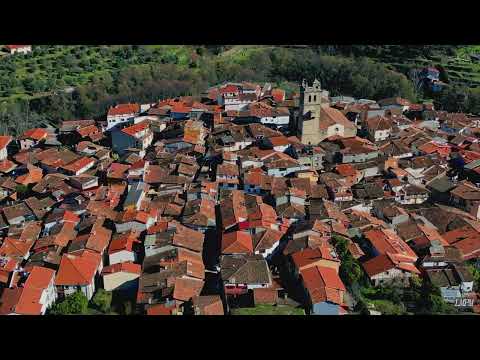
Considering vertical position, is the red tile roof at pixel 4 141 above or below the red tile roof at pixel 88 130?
below

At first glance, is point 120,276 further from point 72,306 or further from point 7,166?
point 7,166

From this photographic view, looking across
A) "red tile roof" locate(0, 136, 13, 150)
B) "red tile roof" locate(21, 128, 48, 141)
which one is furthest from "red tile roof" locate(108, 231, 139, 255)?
"red tile roof" locate(21, 128, 48, 141)

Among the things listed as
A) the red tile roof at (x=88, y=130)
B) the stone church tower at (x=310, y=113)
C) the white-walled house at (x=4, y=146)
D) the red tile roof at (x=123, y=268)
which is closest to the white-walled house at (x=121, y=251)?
the red tile roof at (x=123, y=268)

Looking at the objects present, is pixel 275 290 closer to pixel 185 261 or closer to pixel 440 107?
pixel 185 261

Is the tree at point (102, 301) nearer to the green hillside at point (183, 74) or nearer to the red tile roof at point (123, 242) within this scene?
the red tile roof at point (123, 242)

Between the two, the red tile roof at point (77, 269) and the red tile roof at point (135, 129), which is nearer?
the red tile roof at point (77, 269)

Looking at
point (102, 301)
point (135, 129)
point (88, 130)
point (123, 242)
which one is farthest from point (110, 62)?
point (102, 301)

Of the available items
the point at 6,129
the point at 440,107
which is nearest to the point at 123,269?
the point at 6,129
